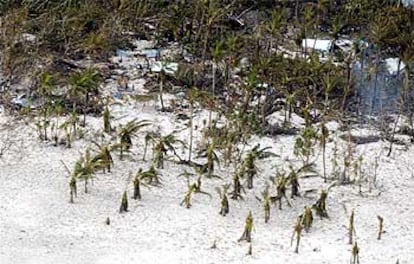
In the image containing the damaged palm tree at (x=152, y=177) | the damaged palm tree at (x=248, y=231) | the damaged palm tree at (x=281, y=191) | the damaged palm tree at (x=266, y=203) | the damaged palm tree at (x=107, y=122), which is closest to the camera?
the damaged palm tree at (x=248, y=231)

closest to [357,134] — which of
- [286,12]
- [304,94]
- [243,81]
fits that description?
[304,94]

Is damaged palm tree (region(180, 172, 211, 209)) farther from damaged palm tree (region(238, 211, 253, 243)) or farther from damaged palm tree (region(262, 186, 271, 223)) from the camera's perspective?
damaged palm tree (region(238, 211, 253, 243))

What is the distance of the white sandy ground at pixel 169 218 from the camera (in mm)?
3760

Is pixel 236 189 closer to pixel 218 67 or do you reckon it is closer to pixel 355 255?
pixel 355 255

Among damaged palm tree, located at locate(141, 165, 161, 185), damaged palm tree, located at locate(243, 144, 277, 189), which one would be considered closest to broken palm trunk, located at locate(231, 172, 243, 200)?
damaged palm tree, located at locate(243, 144, 277, 189)

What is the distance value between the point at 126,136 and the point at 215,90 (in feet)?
2.98

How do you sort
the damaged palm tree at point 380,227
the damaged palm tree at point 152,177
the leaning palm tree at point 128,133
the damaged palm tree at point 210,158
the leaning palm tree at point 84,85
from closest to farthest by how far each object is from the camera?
1. the damaged palm tree at point 380,227
2. the damaged palm tree at point 152,177
3. the damaged palm tree at point 210,158
4. the leaning palm tree at point 128,133
5. the leaning palm tree at point 84,85

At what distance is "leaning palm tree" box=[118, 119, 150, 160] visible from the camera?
4.61 metres

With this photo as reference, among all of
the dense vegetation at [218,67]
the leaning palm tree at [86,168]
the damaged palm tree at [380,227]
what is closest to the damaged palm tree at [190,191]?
the dense vegetation at [218,67]

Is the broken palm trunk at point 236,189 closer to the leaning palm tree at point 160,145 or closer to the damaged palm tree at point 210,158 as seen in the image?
the damaged palm tree at point 210,158

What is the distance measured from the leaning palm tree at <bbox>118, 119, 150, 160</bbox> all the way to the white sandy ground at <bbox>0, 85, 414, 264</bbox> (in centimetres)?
6

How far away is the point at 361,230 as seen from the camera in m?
4.04

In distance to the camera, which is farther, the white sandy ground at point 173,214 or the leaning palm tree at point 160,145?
the leaning palm tree at point 160,145

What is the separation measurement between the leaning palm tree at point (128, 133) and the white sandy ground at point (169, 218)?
57mm
